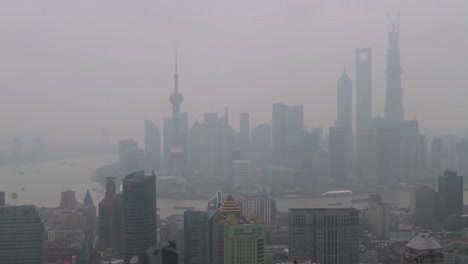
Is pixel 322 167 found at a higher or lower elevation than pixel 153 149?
lower

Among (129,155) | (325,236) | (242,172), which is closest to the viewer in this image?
(325,236)

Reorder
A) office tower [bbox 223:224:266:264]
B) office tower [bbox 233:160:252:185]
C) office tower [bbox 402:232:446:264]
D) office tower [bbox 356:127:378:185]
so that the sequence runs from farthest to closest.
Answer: office tower [bbox 356:127:378:185], office tower [bbox 233:160:252:185], office tower [bbox 223:224:266:264], office tower [bbox 402:232:446:264]

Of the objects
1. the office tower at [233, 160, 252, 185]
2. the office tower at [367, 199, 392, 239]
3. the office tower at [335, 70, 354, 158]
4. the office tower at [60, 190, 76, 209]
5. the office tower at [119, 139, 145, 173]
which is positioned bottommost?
the office tower at [367, 199, 392, 239]

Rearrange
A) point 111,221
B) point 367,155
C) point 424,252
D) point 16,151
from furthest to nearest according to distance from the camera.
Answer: point 367,155
point 111,221
point 16,151
point 424,252

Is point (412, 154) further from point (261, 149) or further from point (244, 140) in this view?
point (244, 140)

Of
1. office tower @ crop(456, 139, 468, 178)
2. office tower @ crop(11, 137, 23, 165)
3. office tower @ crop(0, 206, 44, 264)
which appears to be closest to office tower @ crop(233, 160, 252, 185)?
office tower @ crop(456, 139, 468, 178)

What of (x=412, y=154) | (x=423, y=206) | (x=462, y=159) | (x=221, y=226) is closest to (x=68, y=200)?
(x=221, y=226)

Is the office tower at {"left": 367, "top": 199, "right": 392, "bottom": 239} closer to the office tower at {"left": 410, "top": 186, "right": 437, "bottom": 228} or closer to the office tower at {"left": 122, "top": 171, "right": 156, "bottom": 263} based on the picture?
the office tower at {"left": 410, "top": 186, "right": 437, "bottom": 228}
